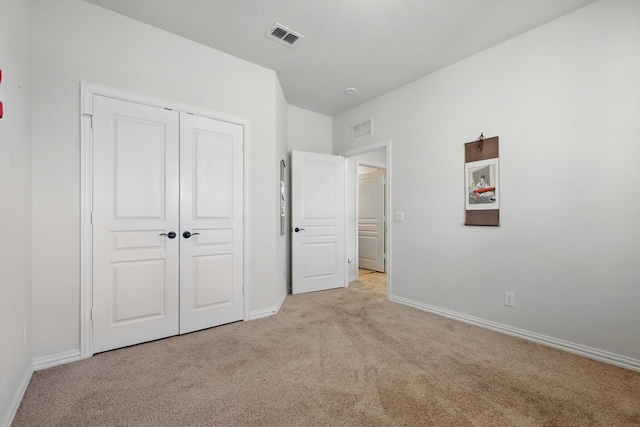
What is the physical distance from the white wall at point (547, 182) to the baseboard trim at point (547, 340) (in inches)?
1.4

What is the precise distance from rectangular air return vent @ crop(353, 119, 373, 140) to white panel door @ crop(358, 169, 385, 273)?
1625mm

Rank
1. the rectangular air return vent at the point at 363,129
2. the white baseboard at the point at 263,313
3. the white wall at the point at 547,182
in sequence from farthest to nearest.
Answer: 1. the rectangular air return vent at the point at 363,129
2. the white baseboard at the point at 263,313
3. the white wall at the point at 547,182

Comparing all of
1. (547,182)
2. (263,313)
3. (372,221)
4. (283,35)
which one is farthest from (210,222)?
(372,221)

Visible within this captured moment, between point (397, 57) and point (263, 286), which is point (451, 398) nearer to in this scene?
point (263, 286)

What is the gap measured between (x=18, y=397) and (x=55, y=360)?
0.48m

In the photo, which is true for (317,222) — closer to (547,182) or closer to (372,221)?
(372,221)

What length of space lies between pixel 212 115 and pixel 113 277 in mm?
1733

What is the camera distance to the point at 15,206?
5.55 ft

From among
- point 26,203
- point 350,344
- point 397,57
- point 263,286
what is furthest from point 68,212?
point 397,57

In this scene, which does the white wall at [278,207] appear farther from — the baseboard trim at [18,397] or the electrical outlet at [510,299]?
the electrical outlet at [510,299]

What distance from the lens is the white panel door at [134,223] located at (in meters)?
2.29

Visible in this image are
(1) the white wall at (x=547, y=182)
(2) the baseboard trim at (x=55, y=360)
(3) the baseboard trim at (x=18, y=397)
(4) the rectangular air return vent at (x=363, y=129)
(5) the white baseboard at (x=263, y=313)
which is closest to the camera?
(3) the baseboard trim at (x=18, y=397)

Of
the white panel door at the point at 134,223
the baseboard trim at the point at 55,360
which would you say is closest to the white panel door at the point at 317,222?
the white panel door at the point at 134,223

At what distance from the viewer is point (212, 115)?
2.85 metres
